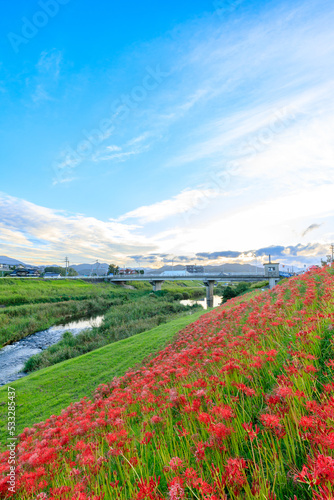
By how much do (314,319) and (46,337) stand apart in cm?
2766

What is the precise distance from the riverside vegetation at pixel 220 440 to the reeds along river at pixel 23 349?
13.7 metres

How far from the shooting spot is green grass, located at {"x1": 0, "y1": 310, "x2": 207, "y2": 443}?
28.0 ft

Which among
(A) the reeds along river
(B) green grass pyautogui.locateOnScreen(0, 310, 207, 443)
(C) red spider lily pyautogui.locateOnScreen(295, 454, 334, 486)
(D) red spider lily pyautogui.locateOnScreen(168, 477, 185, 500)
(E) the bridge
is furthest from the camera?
(E) the bridge

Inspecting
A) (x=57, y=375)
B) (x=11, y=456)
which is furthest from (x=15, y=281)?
(x=11, y=456)

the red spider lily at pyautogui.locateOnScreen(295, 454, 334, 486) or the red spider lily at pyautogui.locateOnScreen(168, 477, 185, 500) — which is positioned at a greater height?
the red spider lily at pyautogui.locateOnScreen(295, 454, 334, 486)

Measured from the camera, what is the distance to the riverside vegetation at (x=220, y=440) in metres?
1.92

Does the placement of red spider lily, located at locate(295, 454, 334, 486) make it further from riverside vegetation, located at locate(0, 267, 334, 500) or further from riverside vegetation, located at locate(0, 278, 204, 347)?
riverside vegetation, located at locate(0, 278, 204, 347)

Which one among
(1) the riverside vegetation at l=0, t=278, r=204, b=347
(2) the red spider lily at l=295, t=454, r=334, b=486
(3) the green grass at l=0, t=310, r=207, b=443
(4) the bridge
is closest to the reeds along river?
(1) the riverside vegetation at l=0, t=278, r=204, b=347

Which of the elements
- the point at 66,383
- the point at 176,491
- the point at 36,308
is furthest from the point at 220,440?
the point at 36,308

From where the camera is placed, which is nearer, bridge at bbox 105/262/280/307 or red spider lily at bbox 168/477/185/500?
red spider lily at bbox 168/477/185/500

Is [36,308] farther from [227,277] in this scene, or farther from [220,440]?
[227,277]

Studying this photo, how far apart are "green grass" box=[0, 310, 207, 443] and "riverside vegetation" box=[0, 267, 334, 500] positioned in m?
4.08

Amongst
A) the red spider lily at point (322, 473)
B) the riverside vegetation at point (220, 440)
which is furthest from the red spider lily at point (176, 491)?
the red spider lily at point (322, 473)

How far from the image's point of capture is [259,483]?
1862 millimetres
